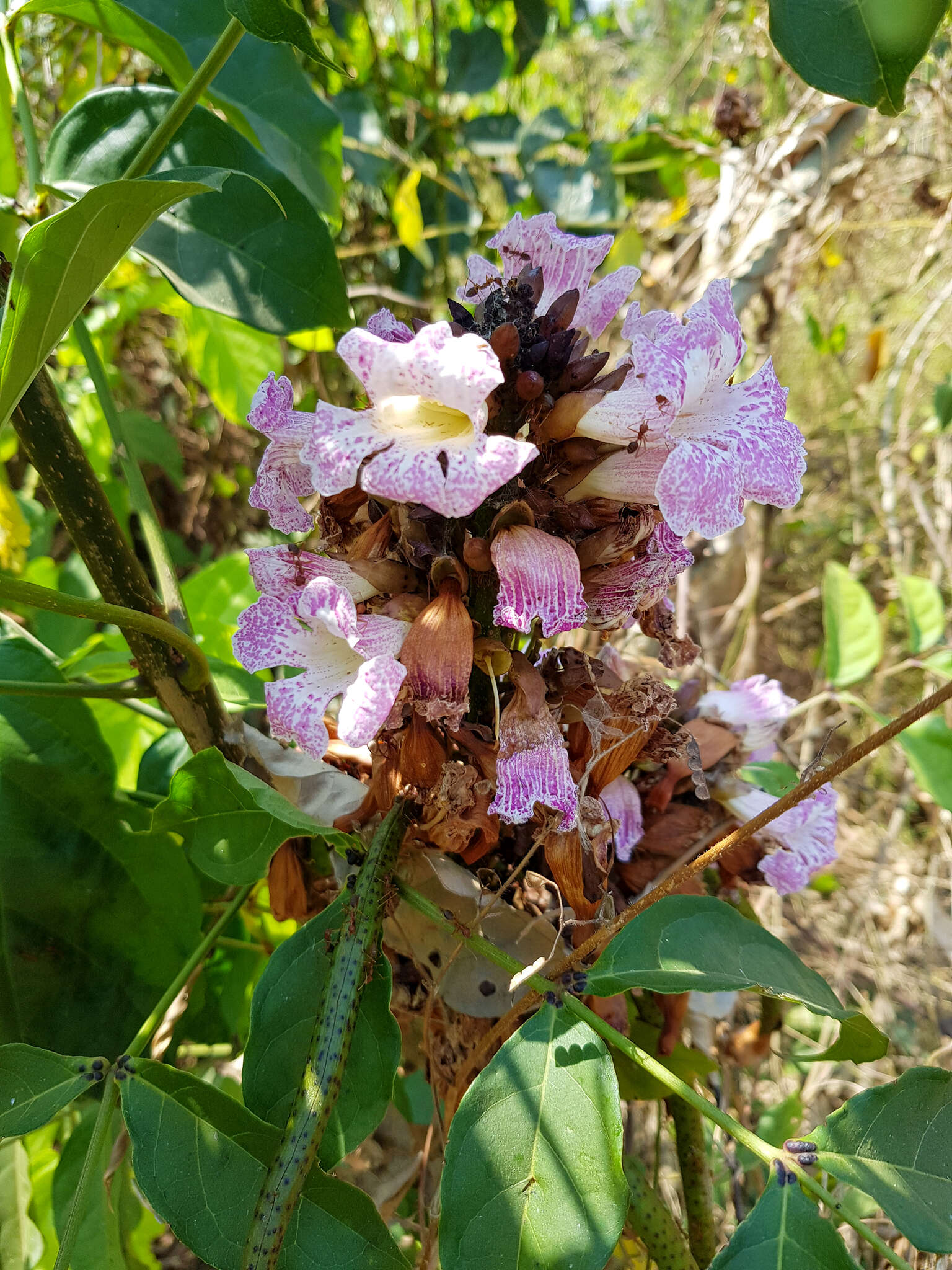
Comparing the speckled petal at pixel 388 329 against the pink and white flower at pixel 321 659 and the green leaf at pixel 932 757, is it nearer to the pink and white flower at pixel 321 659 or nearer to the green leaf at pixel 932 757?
the pink and white flower at pixel 321 659

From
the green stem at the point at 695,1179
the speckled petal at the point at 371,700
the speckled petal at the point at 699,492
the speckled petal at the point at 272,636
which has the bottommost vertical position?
the green stem at the point at 695,1179

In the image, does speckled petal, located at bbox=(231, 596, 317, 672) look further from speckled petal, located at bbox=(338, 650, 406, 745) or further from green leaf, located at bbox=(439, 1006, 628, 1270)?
green leaf, located at bbox=(439, 1006, 628, 1270)

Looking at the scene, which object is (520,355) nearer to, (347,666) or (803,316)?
(347,666)

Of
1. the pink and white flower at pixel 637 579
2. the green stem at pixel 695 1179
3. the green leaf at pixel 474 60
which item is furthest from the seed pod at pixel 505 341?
the green leaf at pixel 474 60

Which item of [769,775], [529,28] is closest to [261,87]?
[529,28]

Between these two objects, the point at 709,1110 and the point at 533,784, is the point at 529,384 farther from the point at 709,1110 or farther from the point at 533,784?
the point at 709,1110
